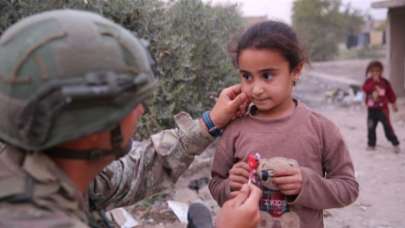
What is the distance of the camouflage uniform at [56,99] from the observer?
1.29m

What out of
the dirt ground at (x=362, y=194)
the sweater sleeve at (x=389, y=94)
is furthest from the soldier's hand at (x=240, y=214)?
the sweater sleeve at (x=389, y=94)

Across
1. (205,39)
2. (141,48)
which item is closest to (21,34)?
(141,48)

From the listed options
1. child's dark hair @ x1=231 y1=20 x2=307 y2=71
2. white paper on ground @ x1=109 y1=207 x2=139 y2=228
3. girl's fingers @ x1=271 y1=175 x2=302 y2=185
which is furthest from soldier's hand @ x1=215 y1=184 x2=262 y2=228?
white paper on ground @ x1=109 y1=207 x2=139 y2=228

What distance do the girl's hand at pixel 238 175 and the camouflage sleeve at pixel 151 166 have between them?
0.18m

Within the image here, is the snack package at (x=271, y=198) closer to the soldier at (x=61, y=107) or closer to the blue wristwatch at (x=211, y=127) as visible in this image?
the blue wristwatch at (x=211, y=127)

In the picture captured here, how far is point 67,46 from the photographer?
4.29 feet

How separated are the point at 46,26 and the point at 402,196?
222 inches

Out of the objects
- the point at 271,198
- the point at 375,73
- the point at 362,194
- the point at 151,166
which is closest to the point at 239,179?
the point at 271,198

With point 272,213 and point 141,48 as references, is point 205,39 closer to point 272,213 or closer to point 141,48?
point 272,213

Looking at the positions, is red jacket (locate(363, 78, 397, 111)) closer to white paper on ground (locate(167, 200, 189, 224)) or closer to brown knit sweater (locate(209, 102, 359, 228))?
white paper on ground (locate(167, 200, 189, 224))

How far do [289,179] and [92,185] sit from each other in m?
0.78

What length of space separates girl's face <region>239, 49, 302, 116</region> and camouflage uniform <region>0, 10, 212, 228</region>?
0.72 meters

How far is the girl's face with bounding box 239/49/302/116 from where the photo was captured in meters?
2.09

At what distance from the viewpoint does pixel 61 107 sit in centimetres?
128
